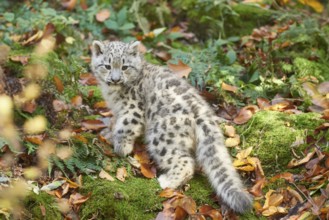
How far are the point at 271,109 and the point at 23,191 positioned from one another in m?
3.53

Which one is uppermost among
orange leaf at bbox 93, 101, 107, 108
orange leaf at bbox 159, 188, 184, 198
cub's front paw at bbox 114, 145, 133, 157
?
orange leaf at bbox 159, 188, 184, 198

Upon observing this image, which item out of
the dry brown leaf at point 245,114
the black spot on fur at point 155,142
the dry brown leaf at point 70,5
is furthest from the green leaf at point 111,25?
the black spot on fur at point 155,142

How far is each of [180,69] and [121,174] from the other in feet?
7.89

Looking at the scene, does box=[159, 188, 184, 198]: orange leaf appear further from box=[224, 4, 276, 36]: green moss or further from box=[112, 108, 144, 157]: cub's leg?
box=[224, 4, 276, 36]: green moss

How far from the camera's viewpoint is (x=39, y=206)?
6.16m

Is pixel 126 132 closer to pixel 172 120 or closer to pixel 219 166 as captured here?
pixel 172 120

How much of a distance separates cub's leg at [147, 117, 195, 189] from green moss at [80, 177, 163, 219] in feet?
0.98

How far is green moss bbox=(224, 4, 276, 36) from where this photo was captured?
1084 centimetres

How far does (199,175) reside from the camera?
282 inches

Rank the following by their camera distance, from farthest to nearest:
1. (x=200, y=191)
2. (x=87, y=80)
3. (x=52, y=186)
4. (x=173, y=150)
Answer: (x=87, y=80)
(x=173, y=150)
(x=200, y=191)
(x=52, y=186)

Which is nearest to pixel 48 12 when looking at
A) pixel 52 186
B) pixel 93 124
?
pixel 93 124

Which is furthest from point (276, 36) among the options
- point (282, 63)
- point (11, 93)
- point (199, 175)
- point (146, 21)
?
point (11, 93)

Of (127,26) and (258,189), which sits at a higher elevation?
(258,189)

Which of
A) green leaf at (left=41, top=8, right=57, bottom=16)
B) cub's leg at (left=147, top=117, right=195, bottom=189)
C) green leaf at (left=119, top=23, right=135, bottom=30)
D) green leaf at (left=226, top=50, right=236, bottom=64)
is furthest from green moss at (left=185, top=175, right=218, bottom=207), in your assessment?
green leaf at (left=41, top=8, right=57, bottom=16)
